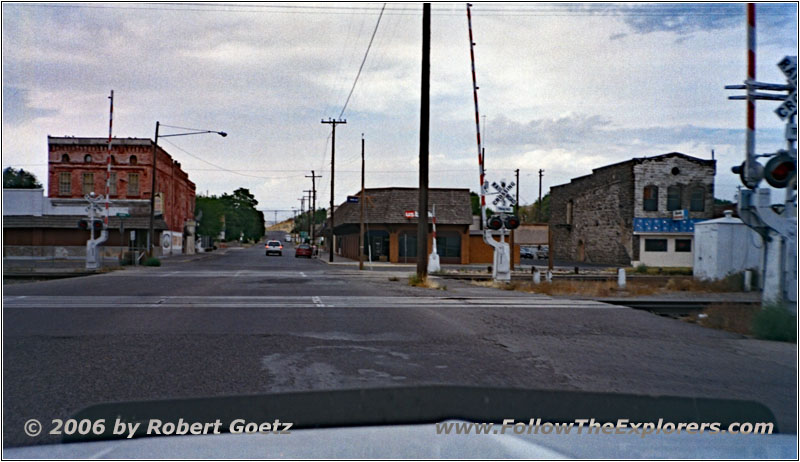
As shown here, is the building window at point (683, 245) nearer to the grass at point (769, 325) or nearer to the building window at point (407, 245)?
the building window at point (407, 245)

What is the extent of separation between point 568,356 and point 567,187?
62818 mm

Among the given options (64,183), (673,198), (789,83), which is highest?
(64,183)

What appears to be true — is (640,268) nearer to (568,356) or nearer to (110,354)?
(568,356)

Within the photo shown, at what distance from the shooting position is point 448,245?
57375 mm

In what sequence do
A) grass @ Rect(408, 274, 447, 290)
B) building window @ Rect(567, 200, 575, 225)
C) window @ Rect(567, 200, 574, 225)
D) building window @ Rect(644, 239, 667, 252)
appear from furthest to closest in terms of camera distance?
window @ Rect(567, 200, 574, 225) → building window @ Rect(567, 200, 575, 225) → building window @ Rect(644, 239, 667, 252) → grass @ Rect(408, 274, 447, 290)

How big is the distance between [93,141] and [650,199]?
1720 inches

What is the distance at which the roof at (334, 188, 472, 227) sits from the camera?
56688 mm

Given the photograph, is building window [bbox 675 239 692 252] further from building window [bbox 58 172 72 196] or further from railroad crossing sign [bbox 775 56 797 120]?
building window [bbox 58 172 72 196]

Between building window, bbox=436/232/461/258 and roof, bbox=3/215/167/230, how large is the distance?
2122 centimetres

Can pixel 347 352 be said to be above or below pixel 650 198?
below

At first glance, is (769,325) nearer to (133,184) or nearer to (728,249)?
(728,249)

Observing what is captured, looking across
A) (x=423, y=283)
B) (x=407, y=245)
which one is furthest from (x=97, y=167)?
(x=423, y=283)

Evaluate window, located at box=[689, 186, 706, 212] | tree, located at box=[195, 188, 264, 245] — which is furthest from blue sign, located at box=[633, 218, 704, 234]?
tree, located at box=[195, 188, 264, 245]

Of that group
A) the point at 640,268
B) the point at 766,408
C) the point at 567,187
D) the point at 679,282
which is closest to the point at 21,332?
the point at 766,408
